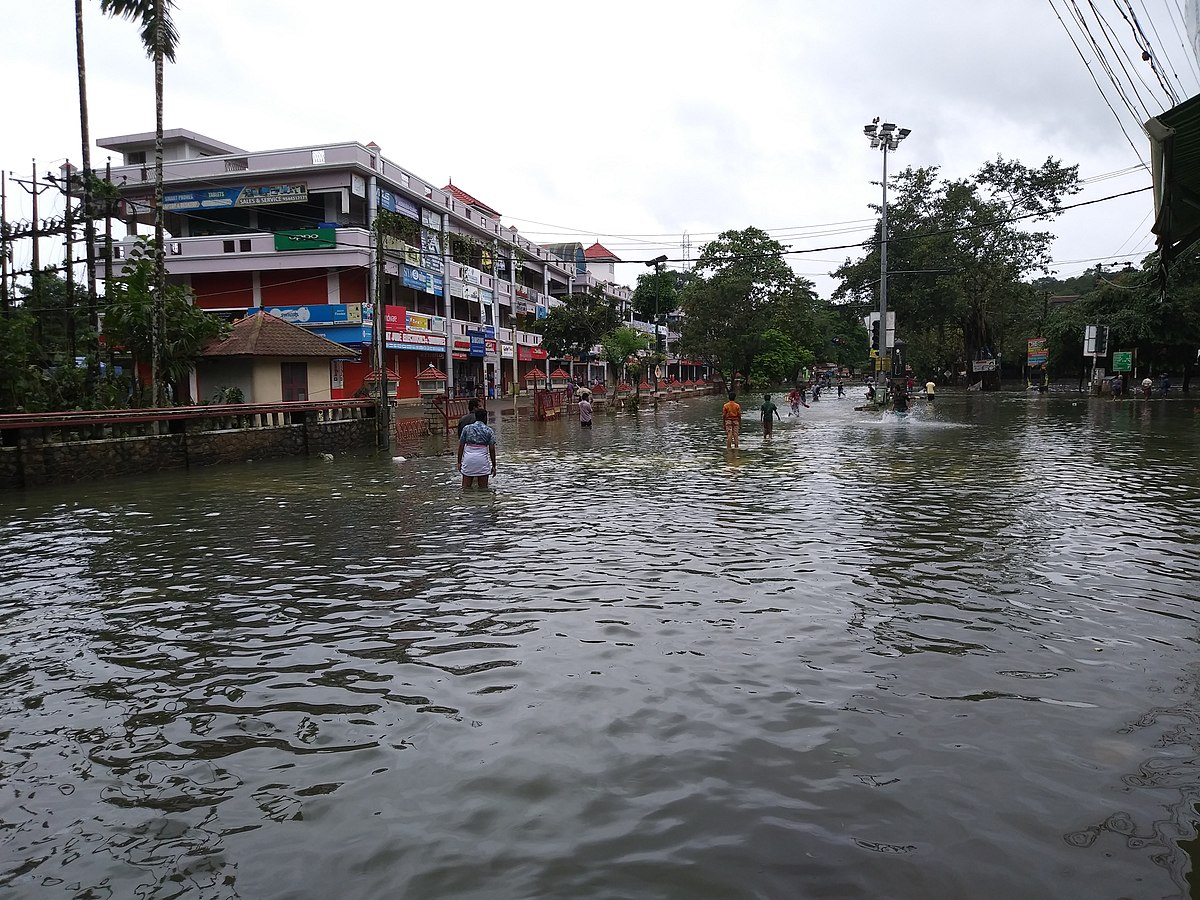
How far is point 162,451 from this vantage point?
63.8 feet

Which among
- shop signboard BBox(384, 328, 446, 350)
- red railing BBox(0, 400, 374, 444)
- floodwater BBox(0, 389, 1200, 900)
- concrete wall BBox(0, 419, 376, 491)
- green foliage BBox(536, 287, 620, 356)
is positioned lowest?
floodwater BBox(0, 389, 1200, 900)

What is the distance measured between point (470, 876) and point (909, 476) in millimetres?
14033

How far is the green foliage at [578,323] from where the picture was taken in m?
60.4

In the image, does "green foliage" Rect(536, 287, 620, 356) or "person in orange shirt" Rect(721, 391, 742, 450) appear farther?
"green foliage" Rect(536, 287, 620, 356)

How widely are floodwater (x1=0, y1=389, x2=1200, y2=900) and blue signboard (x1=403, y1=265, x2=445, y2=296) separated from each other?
35.0 meters

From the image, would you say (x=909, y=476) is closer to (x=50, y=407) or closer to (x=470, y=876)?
(x=470, y=876)

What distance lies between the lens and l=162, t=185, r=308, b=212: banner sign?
1598 inches

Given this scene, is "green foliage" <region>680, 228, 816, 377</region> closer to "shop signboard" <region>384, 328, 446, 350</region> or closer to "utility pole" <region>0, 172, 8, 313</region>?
"shop signboard" <region>384, 328, 446, 350</region>

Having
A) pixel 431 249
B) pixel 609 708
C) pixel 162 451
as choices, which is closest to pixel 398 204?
pixel 431 249

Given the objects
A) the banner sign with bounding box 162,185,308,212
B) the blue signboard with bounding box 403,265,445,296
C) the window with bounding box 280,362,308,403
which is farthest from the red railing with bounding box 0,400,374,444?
the blue signboard with bounding box 403,265,445,296

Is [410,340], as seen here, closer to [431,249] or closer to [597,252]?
[431,249]

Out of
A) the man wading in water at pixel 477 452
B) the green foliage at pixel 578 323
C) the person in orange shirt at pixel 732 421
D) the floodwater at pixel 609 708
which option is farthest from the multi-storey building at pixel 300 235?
the floodwater at pixel 609 708

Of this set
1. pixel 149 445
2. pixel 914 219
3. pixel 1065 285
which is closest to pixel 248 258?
pixel 149 445

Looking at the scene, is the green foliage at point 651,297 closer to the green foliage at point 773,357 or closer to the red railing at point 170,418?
the green foliage at point 773,357
